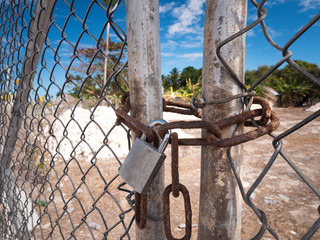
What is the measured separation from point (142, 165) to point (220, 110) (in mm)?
240

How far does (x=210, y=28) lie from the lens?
52 cm

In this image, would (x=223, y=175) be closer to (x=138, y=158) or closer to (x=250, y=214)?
(x=138, y=158)

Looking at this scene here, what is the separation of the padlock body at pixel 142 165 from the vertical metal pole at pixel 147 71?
111mm

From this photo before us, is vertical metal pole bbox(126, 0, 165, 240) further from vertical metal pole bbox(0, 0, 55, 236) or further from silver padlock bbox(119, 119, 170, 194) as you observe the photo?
vertical metal pole bbox(0, 0, 55, 236)

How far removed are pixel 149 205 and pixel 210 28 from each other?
508mm

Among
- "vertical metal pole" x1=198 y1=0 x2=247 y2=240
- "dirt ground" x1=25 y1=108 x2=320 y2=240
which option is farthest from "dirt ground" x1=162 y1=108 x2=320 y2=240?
"vertical metal pole" x1=198 y1=0 x2=247 y2=240

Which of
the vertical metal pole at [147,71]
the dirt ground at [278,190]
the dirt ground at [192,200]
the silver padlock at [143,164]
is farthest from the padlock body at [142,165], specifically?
the dirt ground at [278,190]

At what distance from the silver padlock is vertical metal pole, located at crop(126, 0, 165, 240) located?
0.36 ft

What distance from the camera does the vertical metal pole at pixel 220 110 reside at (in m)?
0.49

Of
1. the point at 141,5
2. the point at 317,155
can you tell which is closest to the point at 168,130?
the point at 141,5

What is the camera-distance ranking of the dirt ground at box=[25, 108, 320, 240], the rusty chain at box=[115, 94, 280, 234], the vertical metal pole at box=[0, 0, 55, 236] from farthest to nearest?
the dirt ground at box=[25, 108, 320, 240] < the vertical metal pole at box=[0, 0, 55, 236] < the rusty chain at box=[115, 94, 280, 234]

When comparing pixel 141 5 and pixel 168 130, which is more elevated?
pixel 141 5

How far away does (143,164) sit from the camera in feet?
1.58

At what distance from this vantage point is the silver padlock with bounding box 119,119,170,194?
47cm
